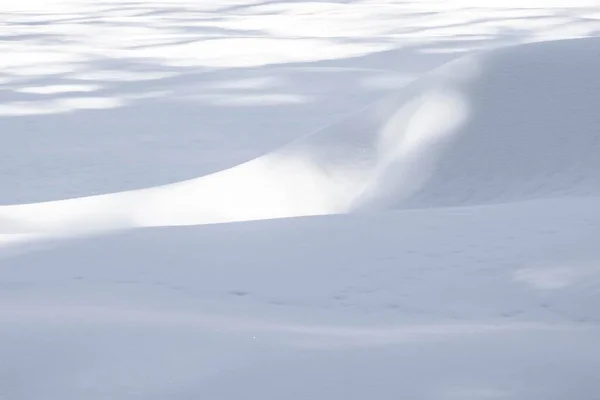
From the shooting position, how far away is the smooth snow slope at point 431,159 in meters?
2.73

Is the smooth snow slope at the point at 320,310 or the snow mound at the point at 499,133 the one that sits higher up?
the snow mound at the point at 499,133

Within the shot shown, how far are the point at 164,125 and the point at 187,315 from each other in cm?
342

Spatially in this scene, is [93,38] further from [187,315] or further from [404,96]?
[187,315]

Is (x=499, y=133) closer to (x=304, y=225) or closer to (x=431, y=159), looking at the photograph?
(x=431, y=159)

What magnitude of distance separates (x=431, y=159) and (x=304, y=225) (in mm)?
1022

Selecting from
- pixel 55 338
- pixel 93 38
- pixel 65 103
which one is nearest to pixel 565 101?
pixel 55 338

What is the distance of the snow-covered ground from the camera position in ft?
3.75

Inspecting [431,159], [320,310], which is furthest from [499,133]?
[320,310]

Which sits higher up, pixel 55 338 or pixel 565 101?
pixel 565 101

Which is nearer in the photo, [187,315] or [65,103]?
[187,315]

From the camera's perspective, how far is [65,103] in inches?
206

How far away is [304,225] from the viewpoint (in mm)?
1961

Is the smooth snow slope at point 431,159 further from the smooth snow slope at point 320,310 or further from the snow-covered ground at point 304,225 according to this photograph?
the smooth snow slope at point 320,310

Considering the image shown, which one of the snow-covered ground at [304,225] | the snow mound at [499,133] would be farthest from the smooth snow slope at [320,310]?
the snow mound at [499,133]
